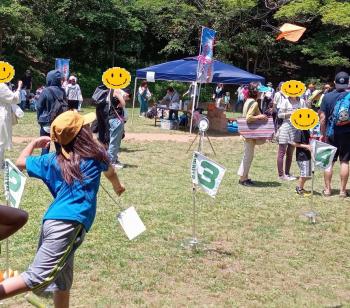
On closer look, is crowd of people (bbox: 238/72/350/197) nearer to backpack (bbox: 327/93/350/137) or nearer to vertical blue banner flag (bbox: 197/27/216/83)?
backpack (bbox: 327/93/350/137)

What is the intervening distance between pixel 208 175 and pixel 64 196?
7.00 ft

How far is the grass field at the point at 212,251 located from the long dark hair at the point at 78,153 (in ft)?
4.22

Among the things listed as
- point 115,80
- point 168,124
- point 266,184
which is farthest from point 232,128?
point 266,184

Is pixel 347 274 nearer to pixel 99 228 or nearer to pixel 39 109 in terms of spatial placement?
pixel 99 228

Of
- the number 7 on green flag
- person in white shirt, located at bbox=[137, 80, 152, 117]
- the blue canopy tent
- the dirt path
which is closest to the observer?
the number 7 on green flag

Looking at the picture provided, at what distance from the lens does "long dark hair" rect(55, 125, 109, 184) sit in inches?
136

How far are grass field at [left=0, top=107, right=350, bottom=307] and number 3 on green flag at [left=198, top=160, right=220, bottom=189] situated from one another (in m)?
0.73

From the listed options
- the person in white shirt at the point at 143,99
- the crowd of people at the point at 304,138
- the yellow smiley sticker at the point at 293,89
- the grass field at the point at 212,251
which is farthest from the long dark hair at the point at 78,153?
the person in white shirt at the point at 143,99

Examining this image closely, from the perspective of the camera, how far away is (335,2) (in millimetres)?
29719

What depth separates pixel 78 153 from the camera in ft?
11.5

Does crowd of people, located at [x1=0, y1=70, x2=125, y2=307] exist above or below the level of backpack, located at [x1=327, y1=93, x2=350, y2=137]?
below

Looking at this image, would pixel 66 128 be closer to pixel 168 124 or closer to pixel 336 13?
pixel 168 124

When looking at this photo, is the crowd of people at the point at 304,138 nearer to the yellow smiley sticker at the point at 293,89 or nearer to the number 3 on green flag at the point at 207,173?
the yellow smiley sticker at the point at 293,89

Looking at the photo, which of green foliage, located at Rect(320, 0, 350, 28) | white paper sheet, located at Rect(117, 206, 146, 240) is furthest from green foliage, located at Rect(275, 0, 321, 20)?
white paper sheet, located at Rect(117, 206, 146, 240)
